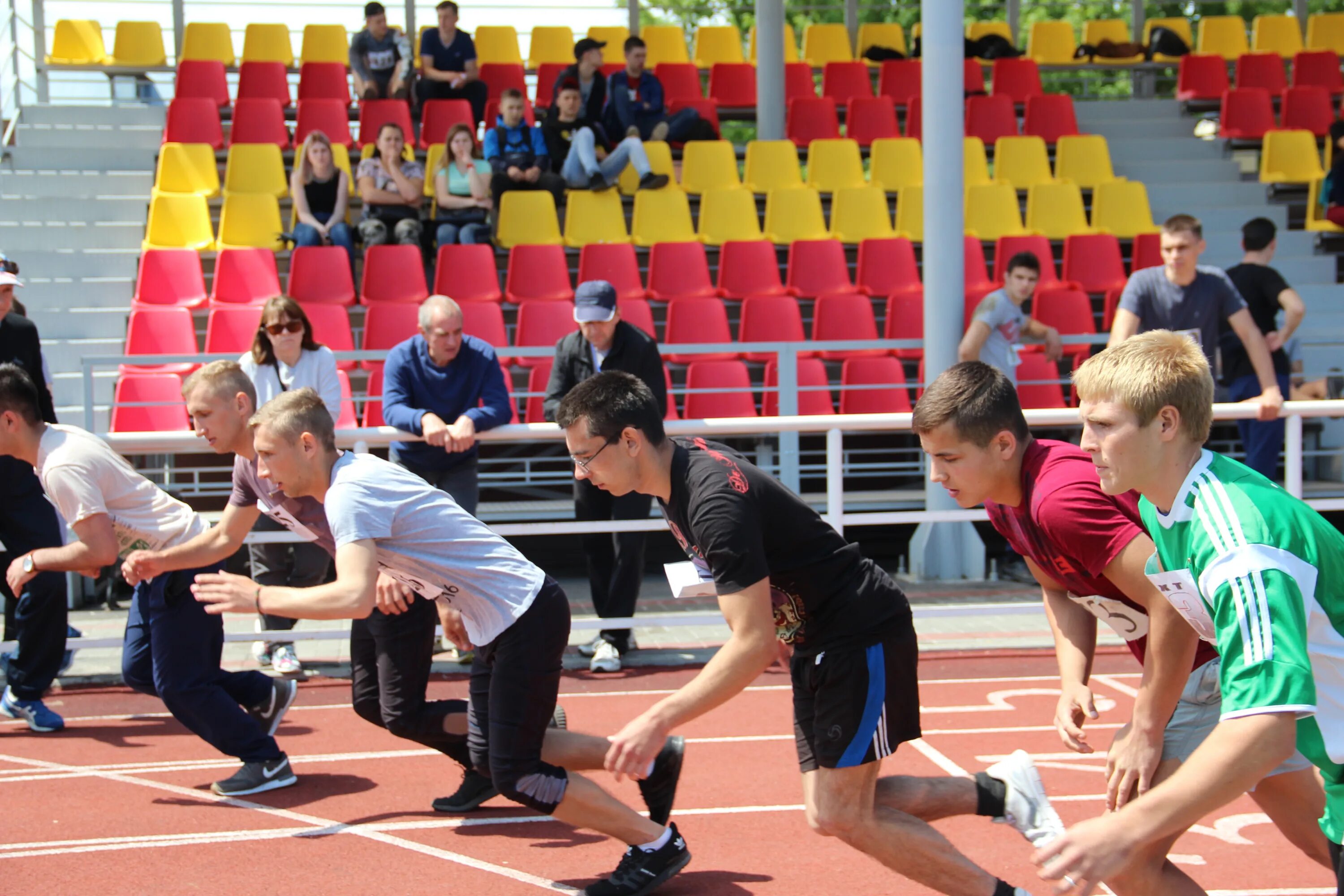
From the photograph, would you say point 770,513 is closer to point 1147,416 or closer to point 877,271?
point 1147,416

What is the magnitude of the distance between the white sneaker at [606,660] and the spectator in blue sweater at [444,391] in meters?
1.11

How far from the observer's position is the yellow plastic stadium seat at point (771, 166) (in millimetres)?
14117

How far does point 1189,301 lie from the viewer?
7.80 m

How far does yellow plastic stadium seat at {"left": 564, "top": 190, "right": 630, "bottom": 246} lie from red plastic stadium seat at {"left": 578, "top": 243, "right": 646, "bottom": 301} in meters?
0.61

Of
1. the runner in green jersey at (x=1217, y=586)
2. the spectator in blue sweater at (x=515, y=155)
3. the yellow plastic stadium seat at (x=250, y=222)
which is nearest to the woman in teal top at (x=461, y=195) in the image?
the spectator in blue sweater at (x=515, y=155)

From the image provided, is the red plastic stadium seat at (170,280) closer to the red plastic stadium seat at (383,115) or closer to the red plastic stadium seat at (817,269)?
the red plastic stadium seat at (383,115)

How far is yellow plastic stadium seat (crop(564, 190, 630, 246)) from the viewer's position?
→ 12766 mm

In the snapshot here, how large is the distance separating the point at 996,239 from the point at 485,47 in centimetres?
732

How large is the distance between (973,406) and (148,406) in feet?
25.7

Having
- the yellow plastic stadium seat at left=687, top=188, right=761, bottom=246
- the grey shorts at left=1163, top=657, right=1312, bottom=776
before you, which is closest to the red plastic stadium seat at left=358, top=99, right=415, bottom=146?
the yellow plastic stadium seat at left=687, top=188, right=761, bottom=246

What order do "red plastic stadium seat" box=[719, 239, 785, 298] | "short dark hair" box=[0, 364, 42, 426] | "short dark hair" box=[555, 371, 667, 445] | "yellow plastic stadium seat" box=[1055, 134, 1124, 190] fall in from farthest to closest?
"yellow plastic stadium seat" box=[1055, 134, 1124, 190] → "red plastic stadium seat" box=[719, 239, 785, 298] → "short dark hair" box=[0, 364, 42, 426] → "short dark hair" box=[555, 371, 667, 445]

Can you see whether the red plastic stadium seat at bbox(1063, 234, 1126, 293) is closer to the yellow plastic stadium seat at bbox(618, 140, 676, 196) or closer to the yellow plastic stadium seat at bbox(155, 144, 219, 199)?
the yellow plastic stadium seat at bbox(618, 140, 676, 196)

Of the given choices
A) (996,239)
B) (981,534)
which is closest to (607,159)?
(996,239)

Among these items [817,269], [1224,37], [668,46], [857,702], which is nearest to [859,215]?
[817,269]
